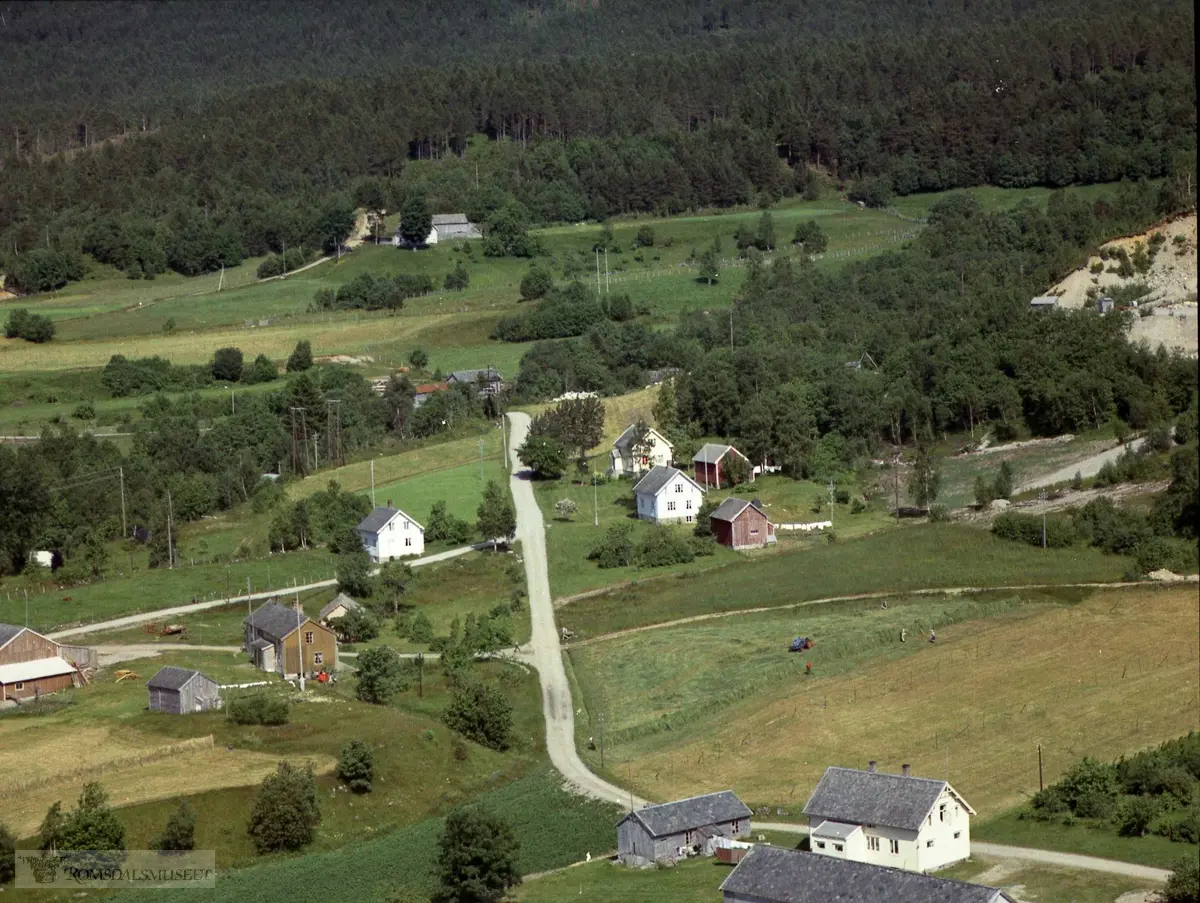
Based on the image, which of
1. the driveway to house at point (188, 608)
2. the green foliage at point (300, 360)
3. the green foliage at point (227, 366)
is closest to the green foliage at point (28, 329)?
the green foliage at point (227, 366)

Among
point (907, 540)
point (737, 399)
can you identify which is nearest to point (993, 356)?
point (737, 399)

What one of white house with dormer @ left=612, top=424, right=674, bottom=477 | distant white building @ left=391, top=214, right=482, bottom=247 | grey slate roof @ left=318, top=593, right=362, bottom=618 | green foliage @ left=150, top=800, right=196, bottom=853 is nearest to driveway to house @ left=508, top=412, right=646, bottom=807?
white house with dormer @ left=612, top=424, right=674, bottom=477

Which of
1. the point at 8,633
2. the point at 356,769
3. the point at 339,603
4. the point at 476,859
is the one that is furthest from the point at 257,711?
the point at 476,859

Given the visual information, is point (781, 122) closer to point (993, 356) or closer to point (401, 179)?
point (401, 179)

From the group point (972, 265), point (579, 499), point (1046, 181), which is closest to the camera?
point (579, 499)

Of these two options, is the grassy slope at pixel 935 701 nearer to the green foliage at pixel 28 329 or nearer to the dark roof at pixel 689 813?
the dark roof at pixel 689 813

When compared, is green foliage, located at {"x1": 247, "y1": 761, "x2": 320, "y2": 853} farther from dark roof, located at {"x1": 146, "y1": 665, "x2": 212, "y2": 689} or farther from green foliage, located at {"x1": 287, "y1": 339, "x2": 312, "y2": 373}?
green foliage, located at {"x1": 287, "y1": 339, "x2": 312, "y2": 373}

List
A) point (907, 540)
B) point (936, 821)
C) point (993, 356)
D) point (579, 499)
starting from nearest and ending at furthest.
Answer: point (936, 821) → point (907, 540) → point (579, 499) → point (993, 356)
